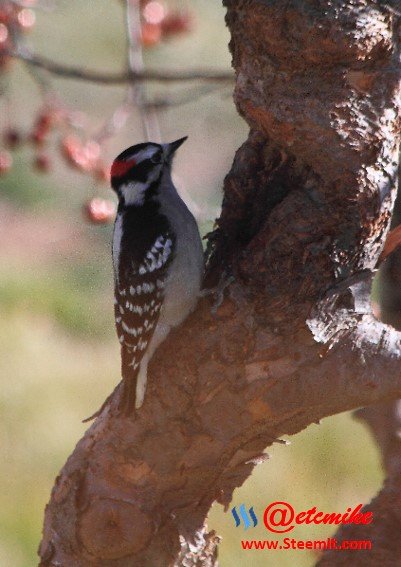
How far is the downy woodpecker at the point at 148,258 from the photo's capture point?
10.8 ft

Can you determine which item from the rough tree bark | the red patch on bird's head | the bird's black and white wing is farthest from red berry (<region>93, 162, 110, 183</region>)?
the rough tree bark

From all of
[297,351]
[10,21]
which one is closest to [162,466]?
[297,351]

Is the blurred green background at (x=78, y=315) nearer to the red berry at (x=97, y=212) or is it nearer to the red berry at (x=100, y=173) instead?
the red berry at (x=100, y=173)

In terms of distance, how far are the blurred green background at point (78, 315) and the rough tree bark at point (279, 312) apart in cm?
107

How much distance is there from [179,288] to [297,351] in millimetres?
748

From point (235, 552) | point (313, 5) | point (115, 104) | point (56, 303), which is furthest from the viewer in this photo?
point (115, 104)

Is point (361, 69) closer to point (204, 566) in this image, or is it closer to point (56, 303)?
point (204, 566)

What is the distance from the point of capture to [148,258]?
3.71m

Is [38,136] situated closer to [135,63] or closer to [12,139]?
[12,139]

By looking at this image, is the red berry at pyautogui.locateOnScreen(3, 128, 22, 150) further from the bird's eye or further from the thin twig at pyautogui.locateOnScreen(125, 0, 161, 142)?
the bird's eye

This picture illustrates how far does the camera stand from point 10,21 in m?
4.48

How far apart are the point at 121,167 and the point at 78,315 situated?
5561 millimetres

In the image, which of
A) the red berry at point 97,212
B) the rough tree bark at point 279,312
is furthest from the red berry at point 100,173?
the rough tree bark at point 279,312

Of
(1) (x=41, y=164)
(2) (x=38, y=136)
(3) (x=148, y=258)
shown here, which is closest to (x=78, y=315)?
(1) (x=41, y=164)
